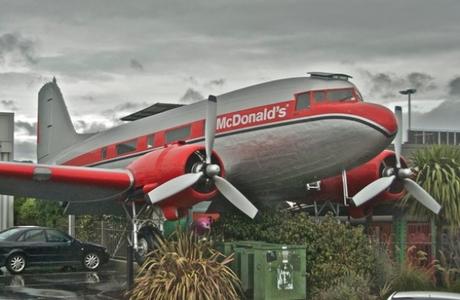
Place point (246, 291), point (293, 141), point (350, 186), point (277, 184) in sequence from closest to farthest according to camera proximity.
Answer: point (246, 291) → point (293, 141) → point (277, 184) → point (350, 186)

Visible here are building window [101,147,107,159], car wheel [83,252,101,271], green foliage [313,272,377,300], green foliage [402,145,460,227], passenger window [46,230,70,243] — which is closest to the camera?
green foliage [313,272,377,300]

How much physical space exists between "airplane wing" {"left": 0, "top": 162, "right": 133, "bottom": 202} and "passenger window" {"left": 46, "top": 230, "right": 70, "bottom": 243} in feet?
8.42

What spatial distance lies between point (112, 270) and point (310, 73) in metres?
9.47

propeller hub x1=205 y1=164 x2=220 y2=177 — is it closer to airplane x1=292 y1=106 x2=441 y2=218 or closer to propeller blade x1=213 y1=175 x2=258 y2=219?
propeller blade x1=213 y1=175 x2=258 y2=219

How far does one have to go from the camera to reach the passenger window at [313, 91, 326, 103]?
16.5 m

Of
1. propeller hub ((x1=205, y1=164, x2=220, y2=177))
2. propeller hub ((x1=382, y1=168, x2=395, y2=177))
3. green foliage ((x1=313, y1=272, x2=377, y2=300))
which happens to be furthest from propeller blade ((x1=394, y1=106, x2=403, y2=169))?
propeller hub ((x1=205, y1=164, x2=220, y2=177))

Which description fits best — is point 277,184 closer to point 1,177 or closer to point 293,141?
point 293,141

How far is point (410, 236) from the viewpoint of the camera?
19.8 meters

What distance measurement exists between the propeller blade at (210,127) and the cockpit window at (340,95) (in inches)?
117

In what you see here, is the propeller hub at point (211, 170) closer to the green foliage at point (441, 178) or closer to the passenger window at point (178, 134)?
the passenger window at point (178, 134)

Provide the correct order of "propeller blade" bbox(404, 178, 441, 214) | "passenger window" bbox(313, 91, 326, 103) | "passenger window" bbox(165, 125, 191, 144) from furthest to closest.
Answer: "passenger window" bbox(165, 125, 191, 144) → "propeller blade" bbox(404, 178, 441, 214) → "passenger window" bbox(313, 91, 326, 103)

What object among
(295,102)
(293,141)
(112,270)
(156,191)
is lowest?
(112,270)

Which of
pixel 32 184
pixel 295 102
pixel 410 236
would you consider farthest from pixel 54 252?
pixel 410 236

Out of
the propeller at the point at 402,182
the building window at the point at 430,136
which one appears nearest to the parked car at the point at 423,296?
the propeller at the point at 402,182
